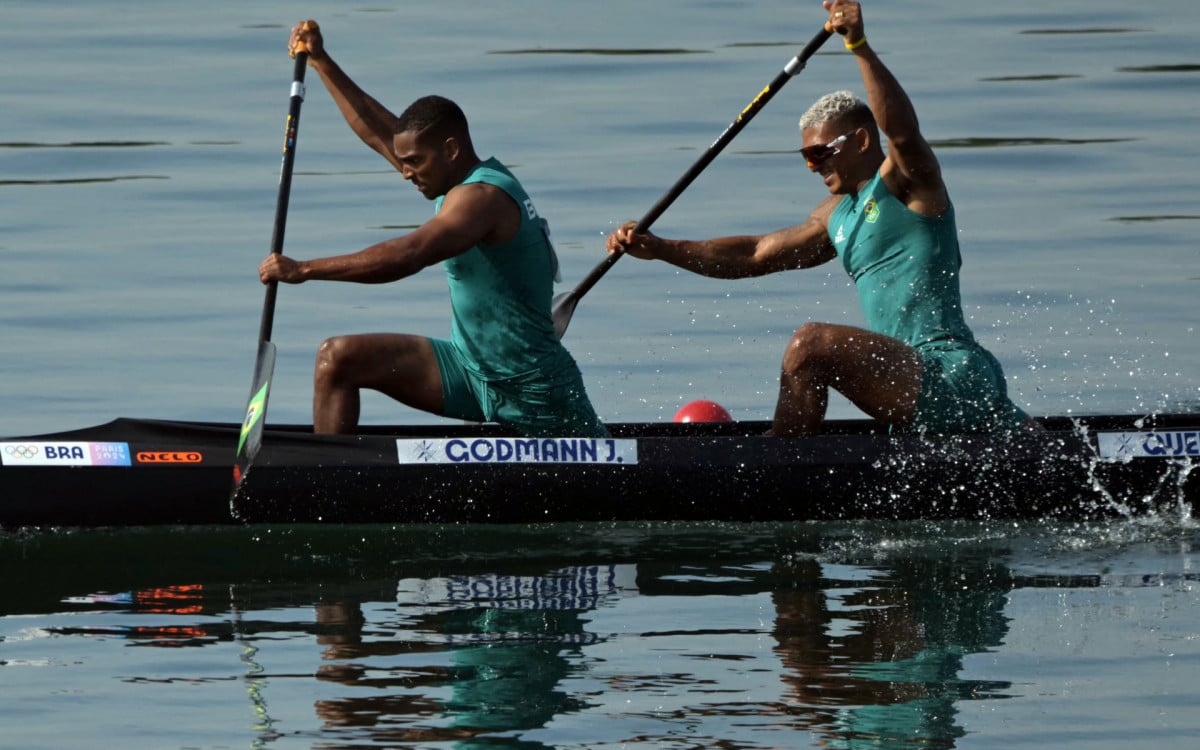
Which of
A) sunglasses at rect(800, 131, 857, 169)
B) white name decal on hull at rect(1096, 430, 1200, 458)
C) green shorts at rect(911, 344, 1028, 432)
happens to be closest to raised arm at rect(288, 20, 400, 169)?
sunglasses at rect(800, 131, 857, 169)

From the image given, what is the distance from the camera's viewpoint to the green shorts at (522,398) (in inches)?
346

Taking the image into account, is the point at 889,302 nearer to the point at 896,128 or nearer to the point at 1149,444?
the point at 896,128

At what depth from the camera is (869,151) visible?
8.75m

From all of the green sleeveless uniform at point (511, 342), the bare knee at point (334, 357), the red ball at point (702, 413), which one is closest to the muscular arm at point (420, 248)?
the green sleeveless uniform at point (511, 342)

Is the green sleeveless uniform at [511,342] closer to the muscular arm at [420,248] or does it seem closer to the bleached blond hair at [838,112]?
the muscular arm at [420,248]

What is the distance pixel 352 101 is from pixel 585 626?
9.93 ft

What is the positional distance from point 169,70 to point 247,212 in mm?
4889

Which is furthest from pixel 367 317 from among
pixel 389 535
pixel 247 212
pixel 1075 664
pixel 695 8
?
pixel 695 8

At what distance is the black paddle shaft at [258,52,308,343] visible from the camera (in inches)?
359

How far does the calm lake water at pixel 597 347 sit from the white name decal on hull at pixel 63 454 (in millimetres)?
319

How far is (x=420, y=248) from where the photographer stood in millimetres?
8297

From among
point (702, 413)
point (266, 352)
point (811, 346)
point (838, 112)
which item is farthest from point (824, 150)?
point (266, 352)

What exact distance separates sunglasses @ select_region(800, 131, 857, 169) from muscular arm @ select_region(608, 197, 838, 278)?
0.48 meters

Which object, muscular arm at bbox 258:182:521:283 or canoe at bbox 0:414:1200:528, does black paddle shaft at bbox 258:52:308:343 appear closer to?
muscular arm at bbox 258:182:521:283
